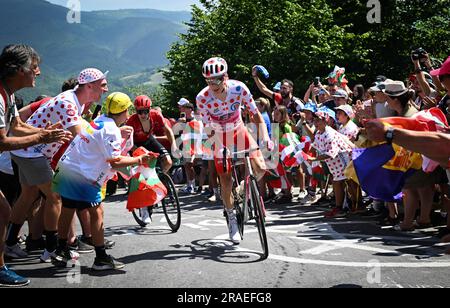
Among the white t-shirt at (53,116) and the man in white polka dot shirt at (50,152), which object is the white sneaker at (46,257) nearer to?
the man in white polka dot shirt at (50,152)

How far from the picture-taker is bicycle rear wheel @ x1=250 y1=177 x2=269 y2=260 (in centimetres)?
630

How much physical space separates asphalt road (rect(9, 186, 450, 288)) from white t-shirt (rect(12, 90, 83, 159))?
4.40 ft

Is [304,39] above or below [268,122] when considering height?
above

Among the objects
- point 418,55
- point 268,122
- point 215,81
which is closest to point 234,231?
point 215,81

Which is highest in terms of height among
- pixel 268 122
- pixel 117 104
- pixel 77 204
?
pixel 117 104

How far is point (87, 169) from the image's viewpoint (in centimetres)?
568

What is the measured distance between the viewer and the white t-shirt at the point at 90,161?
18.5 feet

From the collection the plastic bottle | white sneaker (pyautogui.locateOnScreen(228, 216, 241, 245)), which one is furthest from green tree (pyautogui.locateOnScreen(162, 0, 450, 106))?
white sneaker (pyautogui.locateOnScreen(228, 216, 241, 245))

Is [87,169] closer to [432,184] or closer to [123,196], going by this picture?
[432,184]

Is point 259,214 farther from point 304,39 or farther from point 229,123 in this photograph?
point 304,39

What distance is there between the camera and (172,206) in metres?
8.74

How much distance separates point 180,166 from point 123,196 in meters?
2.70

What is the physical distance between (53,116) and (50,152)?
450mm
